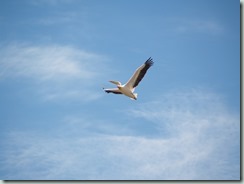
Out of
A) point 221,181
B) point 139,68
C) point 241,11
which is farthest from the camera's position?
point 139,68

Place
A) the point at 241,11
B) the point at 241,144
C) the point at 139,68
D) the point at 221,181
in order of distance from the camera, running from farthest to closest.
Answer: the point at 139,68
the point at 241,11
the point at 241,144
the point at 221,181

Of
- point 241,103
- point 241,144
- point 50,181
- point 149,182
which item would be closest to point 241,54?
point 241,103

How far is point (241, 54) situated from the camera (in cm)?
1478

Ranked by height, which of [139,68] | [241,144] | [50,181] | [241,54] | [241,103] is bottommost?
[50,181]

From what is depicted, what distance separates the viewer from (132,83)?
65.0 feet

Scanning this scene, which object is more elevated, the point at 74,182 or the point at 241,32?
the point at 241,32

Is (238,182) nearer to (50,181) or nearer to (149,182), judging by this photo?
(149,182)

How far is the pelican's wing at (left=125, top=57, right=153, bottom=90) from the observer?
18.9m

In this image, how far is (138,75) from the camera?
19391 mm

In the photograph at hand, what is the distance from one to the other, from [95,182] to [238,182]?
4598 mm

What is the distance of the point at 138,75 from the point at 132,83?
62 cm

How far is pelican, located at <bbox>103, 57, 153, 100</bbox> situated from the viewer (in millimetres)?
18959

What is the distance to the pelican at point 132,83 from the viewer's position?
18959 mm

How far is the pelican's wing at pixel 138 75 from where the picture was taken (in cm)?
1887
